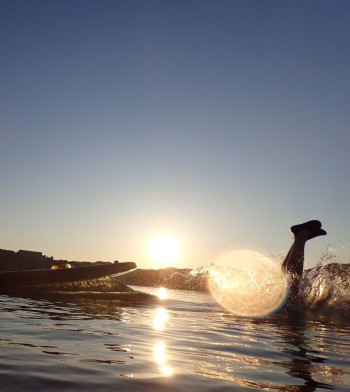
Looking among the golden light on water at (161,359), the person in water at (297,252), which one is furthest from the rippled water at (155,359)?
the person in water at (297,252)

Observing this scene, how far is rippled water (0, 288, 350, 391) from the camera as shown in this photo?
2668mm

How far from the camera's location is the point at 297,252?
1272cm

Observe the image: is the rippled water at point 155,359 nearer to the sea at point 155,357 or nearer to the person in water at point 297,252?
the sea at point 155,357

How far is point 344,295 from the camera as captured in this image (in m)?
13.7

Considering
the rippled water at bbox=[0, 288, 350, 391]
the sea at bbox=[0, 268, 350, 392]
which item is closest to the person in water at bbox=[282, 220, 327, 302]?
the sea at bbox=[0, 268, 350, 392]

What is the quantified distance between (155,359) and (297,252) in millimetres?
10165

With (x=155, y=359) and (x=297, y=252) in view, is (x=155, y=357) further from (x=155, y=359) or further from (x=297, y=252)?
(x=297, y=252)

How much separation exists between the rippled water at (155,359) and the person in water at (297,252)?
21.6 ft

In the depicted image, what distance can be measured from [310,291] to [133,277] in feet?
182

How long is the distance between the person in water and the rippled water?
659 centimetres

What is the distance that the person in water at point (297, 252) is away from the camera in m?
12.5

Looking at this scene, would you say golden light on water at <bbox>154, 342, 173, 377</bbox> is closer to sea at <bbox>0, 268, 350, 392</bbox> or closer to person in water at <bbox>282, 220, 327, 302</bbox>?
sea at <bbox>0, 268, 350, 392</bbox>

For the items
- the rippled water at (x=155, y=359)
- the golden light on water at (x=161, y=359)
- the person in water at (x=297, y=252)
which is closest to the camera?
the rippled water at (x=155, y=359)

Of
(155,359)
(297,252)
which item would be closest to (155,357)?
(155,359)
